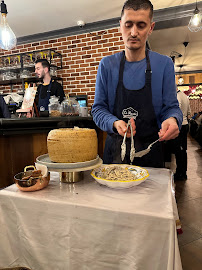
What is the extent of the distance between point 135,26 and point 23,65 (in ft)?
12.3

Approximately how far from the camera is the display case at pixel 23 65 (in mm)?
4211

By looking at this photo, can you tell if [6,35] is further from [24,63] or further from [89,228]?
[89,228]

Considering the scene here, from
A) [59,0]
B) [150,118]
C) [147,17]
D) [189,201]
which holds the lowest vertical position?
[189,201]

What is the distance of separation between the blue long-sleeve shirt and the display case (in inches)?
120

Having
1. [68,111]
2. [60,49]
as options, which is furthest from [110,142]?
[60,49]

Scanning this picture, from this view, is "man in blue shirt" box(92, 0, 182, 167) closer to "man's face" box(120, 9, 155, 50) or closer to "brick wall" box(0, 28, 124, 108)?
"man's face" box(120, 9, 155, 50)

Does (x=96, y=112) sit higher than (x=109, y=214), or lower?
higher

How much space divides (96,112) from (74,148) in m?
0.50

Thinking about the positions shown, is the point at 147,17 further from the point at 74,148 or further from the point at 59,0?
the point at 59,0

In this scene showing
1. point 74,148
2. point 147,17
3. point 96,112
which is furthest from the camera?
point 96,112

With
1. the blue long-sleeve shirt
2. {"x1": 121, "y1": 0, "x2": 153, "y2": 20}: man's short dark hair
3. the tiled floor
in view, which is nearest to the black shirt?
the blue long-sleeve shirt

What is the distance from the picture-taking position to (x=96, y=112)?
132cm

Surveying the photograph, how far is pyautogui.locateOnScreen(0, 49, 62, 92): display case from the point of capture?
166 inches

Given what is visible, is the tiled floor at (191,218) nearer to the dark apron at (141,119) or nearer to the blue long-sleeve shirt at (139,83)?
the dark apron at (141,119)
